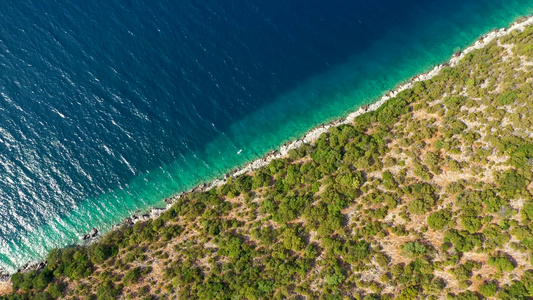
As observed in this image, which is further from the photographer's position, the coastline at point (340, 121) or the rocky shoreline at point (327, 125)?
the coastline at point (340, 121)

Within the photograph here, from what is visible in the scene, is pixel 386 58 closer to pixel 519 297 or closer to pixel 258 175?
pixel 258 175

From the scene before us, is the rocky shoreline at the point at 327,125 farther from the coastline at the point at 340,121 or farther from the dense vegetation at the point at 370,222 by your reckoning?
the dense vegetation at the point at 370,222

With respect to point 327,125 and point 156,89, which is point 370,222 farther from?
point 156,89

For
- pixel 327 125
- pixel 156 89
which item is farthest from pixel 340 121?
pixel 156 89

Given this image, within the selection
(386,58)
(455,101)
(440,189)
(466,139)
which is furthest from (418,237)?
(386,58)

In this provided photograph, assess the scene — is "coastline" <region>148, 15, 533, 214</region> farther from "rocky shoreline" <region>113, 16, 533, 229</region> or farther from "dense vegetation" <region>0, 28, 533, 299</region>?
"dense vegetation" <region>0, 28, 533, 299</region>

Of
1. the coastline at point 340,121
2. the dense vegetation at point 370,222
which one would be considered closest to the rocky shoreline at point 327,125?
the coastline at point 340,121

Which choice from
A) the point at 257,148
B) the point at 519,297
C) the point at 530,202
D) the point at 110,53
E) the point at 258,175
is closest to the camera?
the point at 519,297
